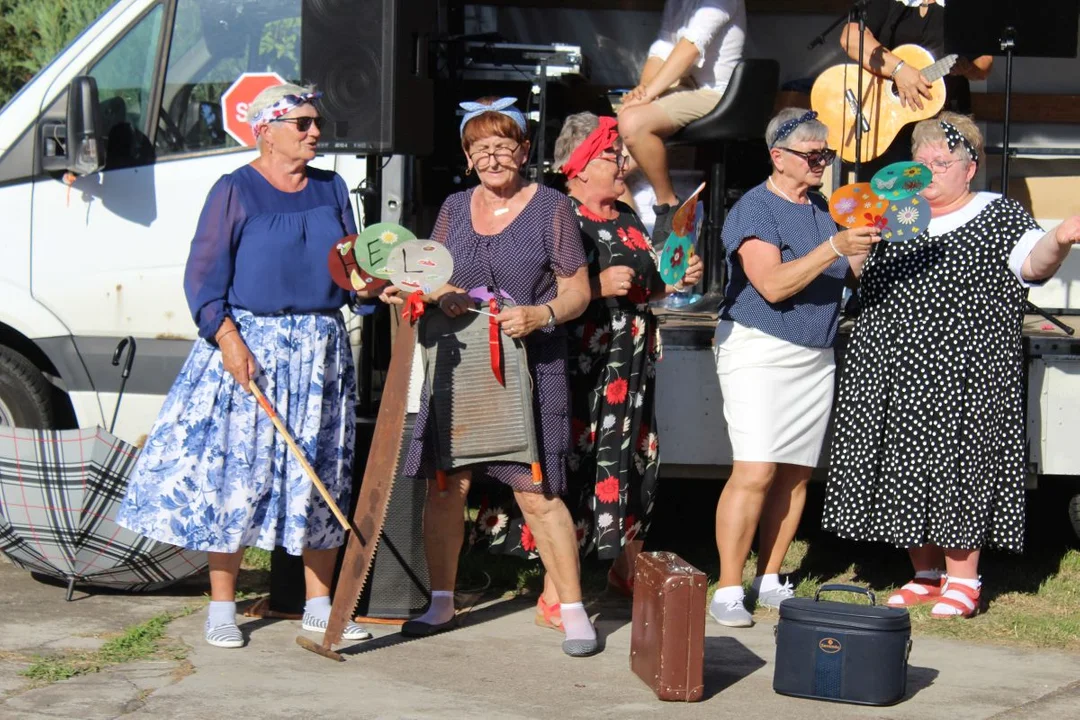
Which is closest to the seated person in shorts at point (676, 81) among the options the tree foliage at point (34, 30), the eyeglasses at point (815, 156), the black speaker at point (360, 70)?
the black speaker at point (360, 70)

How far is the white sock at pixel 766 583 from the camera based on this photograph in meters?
5.26

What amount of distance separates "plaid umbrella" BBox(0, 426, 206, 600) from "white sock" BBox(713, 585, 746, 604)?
1884 millimetres

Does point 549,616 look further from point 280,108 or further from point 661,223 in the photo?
point 661,223

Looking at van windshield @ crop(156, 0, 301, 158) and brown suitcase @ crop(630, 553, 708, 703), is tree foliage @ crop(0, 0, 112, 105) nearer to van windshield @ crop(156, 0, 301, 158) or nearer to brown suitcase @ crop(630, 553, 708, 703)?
van windshield @ crop(156, 0, 301, 158)

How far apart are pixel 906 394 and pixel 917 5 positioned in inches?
84.4

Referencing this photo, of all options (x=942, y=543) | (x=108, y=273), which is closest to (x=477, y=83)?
(x=108, y=273)

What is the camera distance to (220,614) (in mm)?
4664

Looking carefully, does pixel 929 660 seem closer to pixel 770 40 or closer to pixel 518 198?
pixel 518 198

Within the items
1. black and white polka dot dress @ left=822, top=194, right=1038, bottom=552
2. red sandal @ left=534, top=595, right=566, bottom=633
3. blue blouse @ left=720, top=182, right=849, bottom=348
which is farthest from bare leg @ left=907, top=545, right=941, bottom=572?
red sandal @ left=534, top=595, right=566, bottom=633

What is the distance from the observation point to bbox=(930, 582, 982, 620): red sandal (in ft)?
16.7

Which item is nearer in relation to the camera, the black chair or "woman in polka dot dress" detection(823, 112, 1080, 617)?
"woman in polka dot dress" detection(823, 112, 1080, 617)

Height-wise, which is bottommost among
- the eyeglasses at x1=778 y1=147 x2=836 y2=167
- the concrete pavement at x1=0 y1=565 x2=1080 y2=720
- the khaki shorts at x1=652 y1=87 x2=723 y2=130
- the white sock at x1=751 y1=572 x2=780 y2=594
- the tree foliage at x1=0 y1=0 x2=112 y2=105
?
the concrete pavement at x1=0 y1=565 x2=1080 y2=720

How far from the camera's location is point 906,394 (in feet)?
16.5

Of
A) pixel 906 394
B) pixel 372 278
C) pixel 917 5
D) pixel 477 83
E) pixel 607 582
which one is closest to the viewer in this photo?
pixel 372 278
